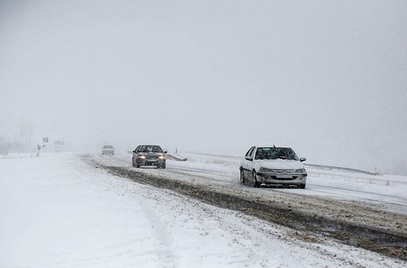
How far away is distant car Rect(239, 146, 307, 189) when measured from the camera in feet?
51.8

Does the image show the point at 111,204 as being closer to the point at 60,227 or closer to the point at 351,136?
the point at 60,227

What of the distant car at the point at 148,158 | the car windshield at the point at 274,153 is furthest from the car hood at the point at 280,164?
the distant car at the point at 148,158

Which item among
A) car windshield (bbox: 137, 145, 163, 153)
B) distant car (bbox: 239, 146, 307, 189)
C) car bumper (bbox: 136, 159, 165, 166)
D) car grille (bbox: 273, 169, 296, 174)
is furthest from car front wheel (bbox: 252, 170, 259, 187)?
car windshield (bbox: 137, 145, 163, 153)

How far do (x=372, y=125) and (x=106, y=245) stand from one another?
121 m

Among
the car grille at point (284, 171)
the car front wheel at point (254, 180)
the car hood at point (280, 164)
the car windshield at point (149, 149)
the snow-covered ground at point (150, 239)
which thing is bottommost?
the snow-covered ground at point (150, 239)

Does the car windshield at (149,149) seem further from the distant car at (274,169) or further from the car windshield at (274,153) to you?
the car windshield at (274,153)

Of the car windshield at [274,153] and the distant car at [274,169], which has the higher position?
the car windshield at [274,153]

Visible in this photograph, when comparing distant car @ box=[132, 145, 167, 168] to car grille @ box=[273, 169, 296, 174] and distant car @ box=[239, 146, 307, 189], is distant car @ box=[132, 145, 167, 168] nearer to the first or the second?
distant car @ box=[239, 146, 307, 189]

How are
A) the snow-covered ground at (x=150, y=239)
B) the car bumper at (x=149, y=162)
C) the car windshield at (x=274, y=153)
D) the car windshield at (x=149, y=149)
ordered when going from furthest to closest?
the car windshield at (x=149, y=149) → the car bumper at (x=149, y=162) → the car windshield at (x=274, y=153) → the snow-covered ground at (x=150, y=239)

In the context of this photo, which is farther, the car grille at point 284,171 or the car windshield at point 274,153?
the car windshield at point 274,153

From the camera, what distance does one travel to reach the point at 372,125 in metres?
117

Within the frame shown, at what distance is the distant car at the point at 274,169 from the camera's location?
51.8 ft

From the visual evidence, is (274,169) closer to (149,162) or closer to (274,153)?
(274,153)

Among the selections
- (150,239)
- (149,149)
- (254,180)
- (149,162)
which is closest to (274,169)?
(254,180)
